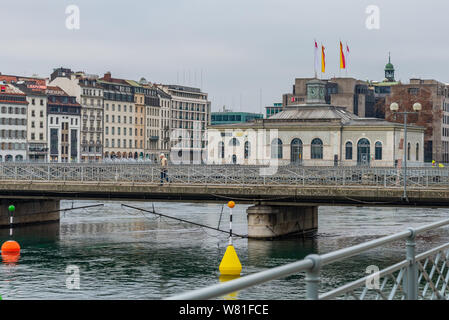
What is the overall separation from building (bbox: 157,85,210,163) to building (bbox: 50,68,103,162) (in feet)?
89.3

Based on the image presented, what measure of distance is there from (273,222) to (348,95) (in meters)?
112

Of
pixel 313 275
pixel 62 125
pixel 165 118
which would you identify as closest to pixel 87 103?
pixel 62 125

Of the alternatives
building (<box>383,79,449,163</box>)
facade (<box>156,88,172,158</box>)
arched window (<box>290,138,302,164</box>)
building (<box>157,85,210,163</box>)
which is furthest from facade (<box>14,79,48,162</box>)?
arched window (<box>290,138,302,164</box>)

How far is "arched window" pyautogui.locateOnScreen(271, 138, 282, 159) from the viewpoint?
95.8m

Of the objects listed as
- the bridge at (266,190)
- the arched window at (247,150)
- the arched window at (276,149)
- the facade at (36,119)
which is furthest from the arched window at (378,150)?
the facade at (36,119)

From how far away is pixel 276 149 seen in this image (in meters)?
96.1

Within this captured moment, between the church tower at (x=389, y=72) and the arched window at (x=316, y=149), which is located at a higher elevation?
the church tower at (x=389, y=72)

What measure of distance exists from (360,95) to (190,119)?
4553 centimetres

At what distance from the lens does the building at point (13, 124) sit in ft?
444

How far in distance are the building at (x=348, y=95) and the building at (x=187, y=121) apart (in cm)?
2982

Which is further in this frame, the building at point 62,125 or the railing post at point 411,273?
the building at point 62,125

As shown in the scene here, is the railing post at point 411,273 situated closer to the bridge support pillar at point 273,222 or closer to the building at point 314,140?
the bridge support pillar at point 273,222
